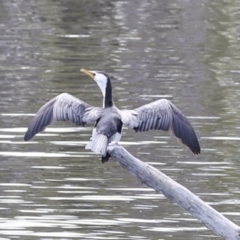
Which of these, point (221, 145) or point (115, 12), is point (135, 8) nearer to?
point (115, 12)

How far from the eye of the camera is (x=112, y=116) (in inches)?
370

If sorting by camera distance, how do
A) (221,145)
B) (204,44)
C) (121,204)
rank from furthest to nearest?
1. (204,44)
2. (221,145)
3. (121,204)

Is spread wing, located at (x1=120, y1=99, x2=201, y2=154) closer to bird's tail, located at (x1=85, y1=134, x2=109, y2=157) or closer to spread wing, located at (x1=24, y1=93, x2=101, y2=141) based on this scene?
spread wing, located at (x1=24, y1=93, x2=101, y2=141)

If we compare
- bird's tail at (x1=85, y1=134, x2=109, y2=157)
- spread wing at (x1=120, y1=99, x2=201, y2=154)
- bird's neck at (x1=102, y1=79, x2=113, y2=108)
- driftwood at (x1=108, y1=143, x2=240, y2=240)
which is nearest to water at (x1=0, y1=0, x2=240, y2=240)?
spread wing at (x1=120, y1=99, x2=201, y2=154)

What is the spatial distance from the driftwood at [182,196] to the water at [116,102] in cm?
273

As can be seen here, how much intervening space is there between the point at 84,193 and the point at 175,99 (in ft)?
20.0

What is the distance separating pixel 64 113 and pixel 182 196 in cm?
232

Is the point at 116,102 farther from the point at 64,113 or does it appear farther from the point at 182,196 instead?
the point at 182,196

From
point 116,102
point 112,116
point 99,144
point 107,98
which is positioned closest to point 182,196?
point 99,144

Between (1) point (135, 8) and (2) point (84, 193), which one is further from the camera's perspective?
(1) point (135, 8)

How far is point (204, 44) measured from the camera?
84.3ft

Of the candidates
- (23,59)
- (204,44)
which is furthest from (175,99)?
(204,44)

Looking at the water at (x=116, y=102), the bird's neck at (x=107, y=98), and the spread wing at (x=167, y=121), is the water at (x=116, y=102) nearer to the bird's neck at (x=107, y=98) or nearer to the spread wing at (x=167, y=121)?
the spread wing at (x=167, y=121)

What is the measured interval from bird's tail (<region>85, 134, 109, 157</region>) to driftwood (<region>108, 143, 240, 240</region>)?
65 centimetres
